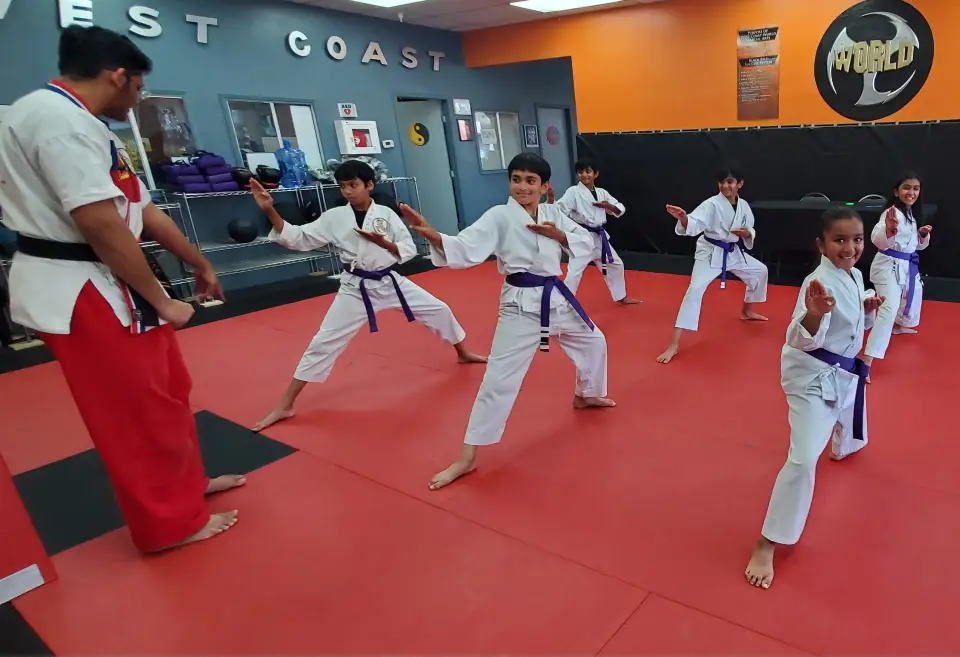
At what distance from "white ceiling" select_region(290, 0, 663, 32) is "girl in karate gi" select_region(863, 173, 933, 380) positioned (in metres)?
4.39

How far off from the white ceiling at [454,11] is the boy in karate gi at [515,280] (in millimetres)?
5356

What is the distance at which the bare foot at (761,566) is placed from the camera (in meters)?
1.74

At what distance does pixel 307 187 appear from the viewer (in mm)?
6641

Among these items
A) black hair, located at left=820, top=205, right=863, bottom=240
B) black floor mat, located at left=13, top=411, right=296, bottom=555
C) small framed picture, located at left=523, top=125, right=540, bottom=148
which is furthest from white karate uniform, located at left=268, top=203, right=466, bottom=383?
small framed picture, located at left=523, top=125, right=540, bottom=148

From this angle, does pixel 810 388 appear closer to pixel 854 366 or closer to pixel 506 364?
pixel 854 366

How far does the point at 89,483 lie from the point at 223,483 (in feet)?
2.35

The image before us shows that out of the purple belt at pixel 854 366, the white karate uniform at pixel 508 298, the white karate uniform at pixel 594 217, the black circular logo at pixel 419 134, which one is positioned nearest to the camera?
the purple belt at pixel 854 366

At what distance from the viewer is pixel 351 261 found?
325cm

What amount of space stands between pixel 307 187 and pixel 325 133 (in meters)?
1.20

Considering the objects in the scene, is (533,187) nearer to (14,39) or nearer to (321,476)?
(321,476)

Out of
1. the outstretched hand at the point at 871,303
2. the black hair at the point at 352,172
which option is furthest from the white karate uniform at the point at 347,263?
the outstretched hand at the point at 871,303

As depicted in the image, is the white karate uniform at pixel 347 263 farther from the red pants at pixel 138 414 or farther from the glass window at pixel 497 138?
the glass window at pixel 497 138

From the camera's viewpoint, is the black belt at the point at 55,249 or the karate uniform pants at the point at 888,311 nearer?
the black belt at the point at 55,249

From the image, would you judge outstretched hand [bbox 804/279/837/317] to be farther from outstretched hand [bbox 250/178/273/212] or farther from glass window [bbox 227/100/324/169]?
glass window [bbox 227/100/324/169]
